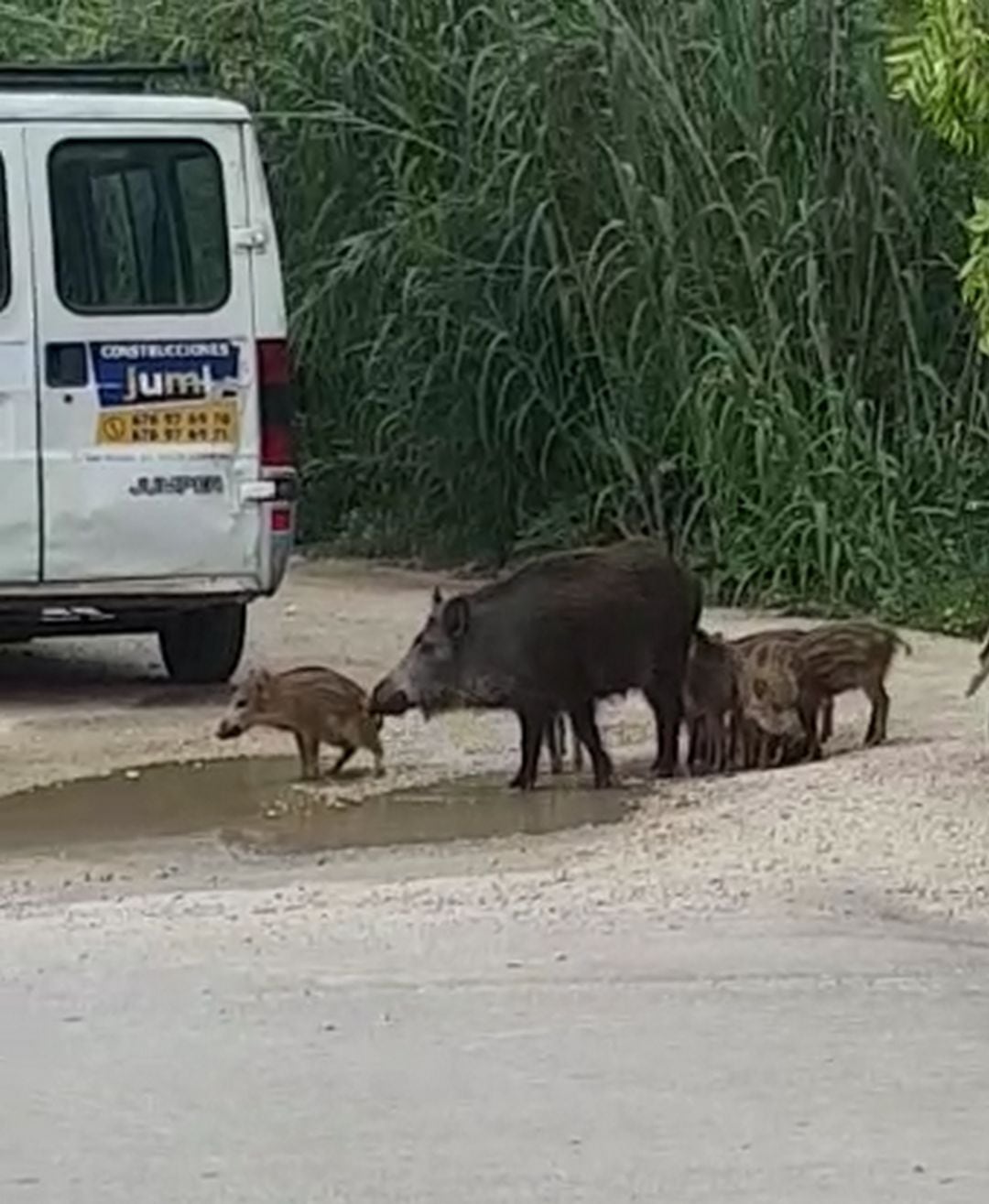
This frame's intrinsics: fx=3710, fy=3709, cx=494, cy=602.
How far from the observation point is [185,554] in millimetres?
14164

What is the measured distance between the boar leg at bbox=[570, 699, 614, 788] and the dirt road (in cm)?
14

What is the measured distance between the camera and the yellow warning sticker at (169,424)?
1405cm

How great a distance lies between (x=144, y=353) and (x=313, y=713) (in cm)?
208

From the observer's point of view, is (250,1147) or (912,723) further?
(912,723)

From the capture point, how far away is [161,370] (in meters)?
14.1

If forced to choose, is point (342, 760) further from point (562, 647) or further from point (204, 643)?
point (204, 643)

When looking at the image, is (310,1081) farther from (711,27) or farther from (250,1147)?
(711,27)

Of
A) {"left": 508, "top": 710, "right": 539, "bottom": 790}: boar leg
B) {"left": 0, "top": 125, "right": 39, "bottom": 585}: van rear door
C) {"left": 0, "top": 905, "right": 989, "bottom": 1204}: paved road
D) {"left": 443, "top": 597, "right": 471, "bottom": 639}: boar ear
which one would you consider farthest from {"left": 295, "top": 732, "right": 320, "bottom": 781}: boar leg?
{"left": 0, "top": 905, "right": 989, "bottom": 1204}: paved road

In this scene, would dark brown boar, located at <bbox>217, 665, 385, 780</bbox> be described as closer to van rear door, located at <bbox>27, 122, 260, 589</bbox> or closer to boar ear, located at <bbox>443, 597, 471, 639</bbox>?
boar ear, located at <bbox>443, 597, 471, 639</bbox>

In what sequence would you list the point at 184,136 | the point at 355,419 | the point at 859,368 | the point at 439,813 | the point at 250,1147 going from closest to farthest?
the point at 250,1147 < the point at 439,813 < the point at 184,136 < the point at 859,368 < the point at 355,419

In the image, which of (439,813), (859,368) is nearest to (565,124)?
(859,368)

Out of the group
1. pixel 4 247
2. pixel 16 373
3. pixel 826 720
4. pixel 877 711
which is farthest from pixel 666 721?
pixel 4 247

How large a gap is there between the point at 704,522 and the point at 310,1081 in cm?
1033

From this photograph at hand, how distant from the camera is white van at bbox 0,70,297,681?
45.8ft
